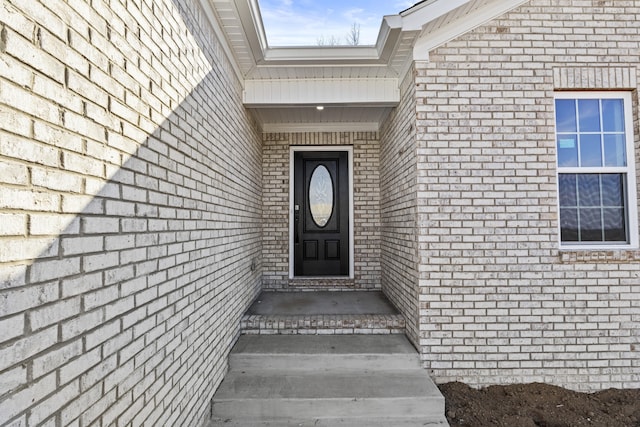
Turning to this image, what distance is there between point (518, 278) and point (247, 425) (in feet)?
8.80

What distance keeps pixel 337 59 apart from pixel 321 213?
2401mm

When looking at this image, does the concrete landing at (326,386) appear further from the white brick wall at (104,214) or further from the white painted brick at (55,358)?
the white painted brick at (55,358)

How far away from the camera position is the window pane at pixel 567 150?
3225mm

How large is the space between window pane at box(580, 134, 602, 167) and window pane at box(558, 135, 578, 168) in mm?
59

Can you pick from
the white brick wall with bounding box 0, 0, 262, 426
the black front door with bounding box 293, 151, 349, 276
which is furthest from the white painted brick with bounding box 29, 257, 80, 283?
the black front door with bounding box 293, 151, 349, 276

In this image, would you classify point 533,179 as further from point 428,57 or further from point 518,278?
point 428,57

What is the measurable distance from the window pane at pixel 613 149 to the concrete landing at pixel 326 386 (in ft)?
8.67

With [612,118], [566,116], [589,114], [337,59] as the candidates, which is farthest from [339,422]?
[612,118]

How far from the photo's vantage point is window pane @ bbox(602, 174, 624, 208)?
10.6 feet

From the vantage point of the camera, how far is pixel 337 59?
3.47 metres

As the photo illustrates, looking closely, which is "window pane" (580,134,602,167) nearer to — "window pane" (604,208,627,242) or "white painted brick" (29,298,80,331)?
"window pane" (604,208,627,242)

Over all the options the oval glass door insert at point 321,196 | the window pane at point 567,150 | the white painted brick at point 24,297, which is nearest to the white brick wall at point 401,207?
the oval glass door insert at point 321,196

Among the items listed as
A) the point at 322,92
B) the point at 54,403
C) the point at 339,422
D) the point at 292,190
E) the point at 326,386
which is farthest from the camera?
the point at 292,190

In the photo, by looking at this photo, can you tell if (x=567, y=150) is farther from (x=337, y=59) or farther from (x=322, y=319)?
(x=322, y=319)
